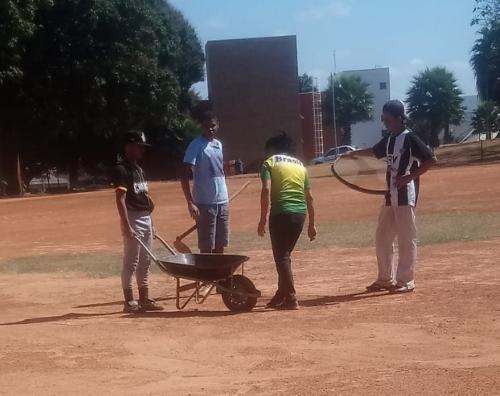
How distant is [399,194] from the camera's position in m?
10.8

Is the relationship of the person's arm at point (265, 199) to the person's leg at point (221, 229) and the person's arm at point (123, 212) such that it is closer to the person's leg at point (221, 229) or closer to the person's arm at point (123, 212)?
the person's leg at point (221, 229)

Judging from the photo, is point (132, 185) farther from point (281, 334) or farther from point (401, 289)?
point (401, 289)

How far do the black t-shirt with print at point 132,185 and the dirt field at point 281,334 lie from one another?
46.9 inches

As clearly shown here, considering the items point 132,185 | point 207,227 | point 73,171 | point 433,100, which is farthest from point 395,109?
point 433,100

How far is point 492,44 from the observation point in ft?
207

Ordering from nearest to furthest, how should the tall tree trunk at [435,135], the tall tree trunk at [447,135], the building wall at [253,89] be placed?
1. the building wall at [253,89]
2. the tall tree trunk at [435,135]
3. the tall tree trunk at [447,135]

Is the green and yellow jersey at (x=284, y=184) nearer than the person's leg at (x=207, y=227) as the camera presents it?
Yes

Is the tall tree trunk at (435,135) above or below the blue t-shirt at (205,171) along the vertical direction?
below

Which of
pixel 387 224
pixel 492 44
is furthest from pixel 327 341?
pixel 492 44

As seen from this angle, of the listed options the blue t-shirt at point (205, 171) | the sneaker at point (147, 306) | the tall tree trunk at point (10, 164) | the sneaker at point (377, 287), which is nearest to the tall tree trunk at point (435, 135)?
the tall tree trunk at point (10, 164)

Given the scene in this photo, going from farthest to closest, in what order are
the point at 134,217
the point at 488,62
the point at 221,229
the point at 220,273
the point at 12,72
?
1. the point at 488,62
2. the point at 12,72
3. the point at 221,229
4. the point at 134,217
5. the point at 220,273

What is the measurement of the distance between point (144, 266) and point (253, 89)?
62264 millimetres

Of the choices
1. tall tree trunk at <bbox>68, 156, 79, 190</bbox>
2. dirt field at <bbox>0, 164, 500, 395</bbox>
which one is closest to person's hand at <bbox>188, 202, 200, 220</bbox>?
dirt field at <bbox>0, 164, 500, 395</bbox>

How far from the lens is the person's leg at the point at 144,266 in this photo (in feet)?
34.0
